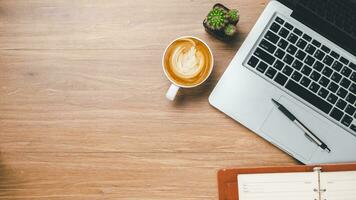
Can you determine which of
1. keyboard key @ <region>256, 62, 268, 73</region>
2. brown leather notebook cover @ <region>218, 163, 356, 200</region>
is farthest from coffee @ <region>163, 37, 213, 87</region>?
brown leather notebook cover @ <region>218, 163, 356, 200</region>

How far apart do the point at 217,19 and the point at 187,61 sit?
109 millimetres

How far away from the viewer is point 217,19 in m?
1.08

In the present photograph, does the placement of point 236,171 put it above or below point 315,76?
below

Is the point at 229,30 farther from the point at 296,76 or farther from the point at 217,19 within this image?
the point at 296,76

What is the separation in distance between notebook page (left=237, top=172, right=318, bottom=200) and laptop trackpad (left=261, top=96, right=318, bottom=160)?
6 centimetres

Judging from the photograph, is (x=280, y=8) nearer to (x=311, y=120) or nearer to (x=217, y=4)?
(x=217, y=4)

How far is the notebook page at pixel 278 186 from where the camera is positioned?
1.04 meters

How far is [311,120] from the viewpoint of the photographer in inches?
42.8

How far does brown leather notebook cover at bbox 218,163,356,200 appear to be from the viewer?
40.9 inches

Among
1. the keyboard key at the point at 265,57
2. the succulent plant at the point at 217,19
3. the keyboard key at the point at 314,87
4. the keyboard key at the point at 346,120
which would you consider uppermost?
the succulent plant at the point at 217,19

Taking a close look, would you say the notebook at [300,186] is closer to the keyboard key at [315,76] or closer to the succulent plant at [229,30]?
the keyboard key at [315,76]

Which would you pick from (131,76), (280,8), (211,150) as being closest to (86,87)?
(131,76)

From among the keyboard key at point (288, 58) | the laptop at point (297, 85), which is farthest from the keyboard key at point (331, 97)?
the keyboard key at point (288, 58)

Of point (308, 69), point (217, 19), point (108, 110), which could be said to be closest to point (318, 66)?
point (308, 69)
